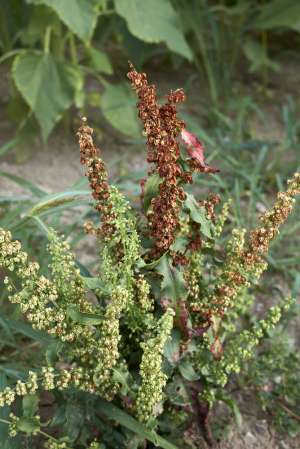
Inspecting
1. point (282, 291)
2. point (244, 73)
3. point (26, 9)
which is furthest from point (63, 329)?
point (244, 73)

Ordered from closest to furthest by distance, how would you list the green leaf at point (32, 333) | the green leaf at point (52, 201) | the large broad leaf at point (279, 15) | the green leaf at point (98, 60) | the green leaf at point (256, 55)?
the green leaf at point (32, 333)
the green leaf at point (52, 201)
the green leaf at point (98, 60)
the large broad leaf at point (279, 15)
the green leaf at point (256, 55)

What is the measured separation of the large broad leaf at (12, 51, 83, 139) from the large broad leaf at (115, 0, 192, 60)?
241mm

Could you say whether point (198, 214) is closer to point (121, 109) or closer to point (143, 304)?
point (143, 304)

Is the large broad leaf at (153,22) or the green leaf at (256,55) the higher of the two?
the green leaf at (256,55)

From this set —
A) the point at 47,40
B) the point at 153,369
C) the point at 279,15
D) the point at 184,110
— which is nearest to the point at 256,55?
the point at 279,15

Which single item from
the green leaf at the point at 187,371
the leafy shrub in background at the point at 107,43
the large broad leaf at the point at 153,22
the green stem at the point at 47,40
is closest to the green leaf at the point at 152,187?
the green leaf at the point at 187,371

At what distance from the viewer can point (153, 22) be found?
2.60m

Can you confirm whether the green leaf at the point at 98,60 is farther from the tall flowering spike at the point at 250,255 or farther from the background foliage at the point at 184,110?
the tall flowering spike at the point at 250,255

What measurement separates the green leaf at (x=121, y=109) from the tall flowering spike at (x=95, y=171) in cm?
127

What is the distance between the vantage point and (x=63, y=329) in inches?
57.1

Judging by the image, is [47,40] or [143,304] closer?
[143,304]

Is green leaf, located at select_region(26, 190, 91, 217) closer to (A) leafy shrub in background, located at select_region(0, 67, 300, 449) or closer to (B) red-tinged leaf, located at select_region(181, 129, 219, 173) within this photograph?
(A) leafy shrub in background, located at select_region(0, 67, 300, 449)

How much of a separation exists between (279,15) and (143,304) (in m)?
1.83

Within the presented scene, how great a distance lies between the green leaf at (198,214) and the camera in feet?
4.80
